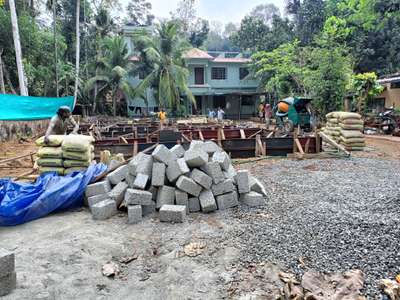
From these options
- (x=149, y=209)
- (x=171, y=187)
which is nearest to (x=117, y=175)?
(x=149, y=209)

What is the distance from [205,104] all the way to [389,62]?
51.3 ft

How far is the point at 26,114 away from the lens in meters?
12.3

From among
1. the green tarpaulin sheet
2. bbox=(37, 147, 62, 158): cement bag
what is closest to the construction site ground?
bbox=(37, 147, 62, 158): cement bag

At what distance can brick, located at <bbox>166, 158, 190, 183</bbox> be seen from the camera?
4898mm

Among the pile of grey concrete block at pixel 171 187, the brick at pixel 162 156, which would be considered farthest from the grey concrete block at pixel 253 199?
the brick at pixel 162 156

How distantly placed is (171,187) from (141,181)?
0.46 metres

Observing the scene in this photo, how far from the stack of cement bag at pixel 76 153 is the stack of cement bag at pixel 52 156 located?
0.09 m

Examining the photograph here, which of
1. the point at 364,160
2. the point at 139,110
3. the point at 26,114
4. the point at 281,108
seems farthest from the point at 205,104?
the point at 364,160

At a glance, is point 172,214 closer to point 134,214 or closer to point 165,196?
point 165,196

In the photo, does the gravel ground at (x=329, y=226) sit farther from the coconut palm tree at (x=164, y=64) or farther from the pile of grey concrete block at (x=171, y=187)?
the coconut palm tree at (x=164, y=64)

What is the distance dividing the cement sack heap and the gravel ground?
10.1 feet

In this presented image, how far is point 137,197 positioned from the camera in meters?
4.73

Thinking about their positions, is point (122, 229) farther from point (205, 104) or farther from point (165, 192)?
point (205, 104)

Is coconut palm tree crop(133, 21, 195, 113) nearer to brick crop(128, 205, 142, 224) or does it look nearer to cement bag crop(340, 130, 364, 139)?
cement bag crop(340, 130, 364, 139)
